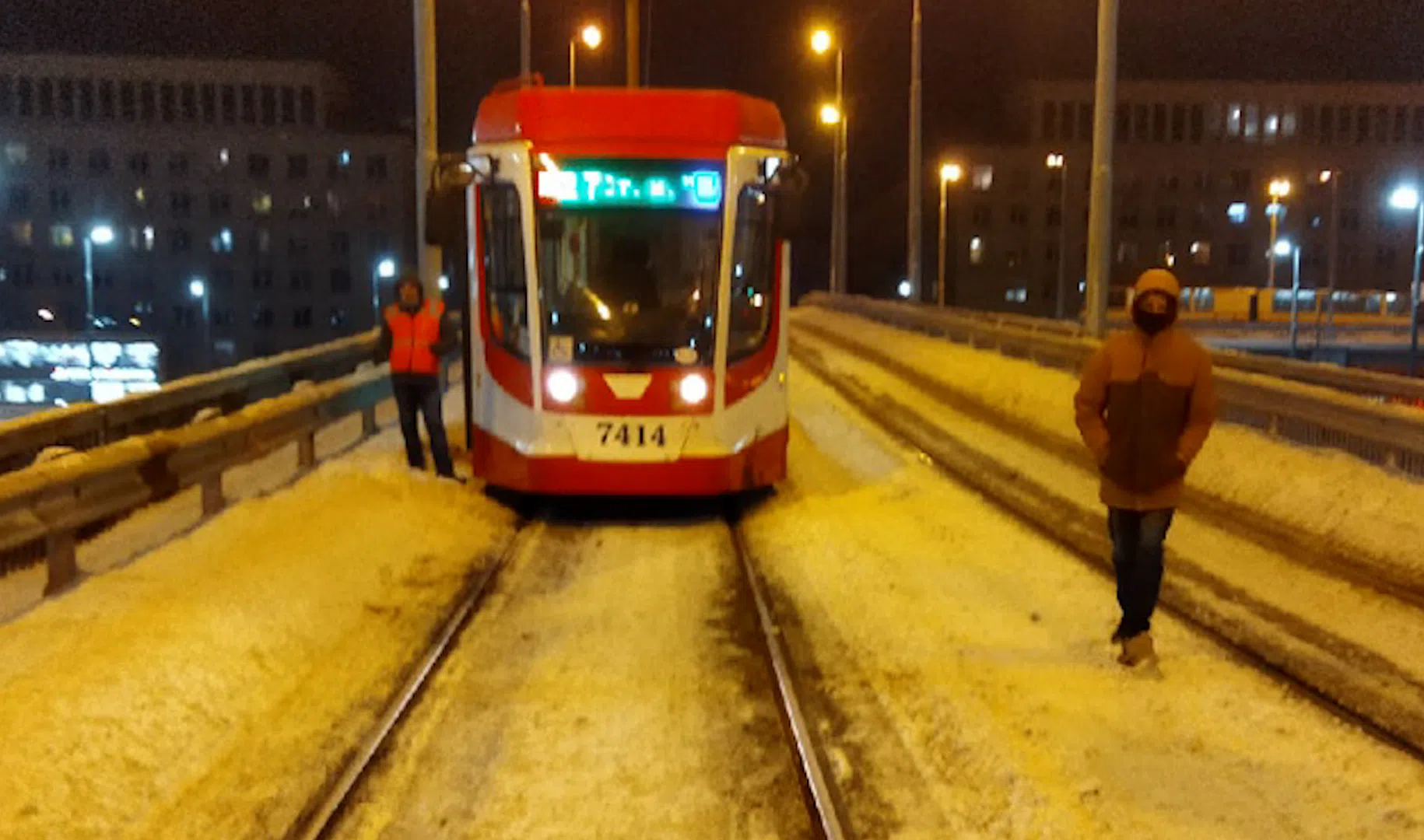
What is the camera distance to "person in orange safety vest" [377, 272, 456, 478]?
13688 millimetres

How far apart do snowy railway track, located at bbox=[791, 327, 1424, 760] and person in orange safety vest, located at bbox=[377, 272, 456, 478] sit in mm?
4906

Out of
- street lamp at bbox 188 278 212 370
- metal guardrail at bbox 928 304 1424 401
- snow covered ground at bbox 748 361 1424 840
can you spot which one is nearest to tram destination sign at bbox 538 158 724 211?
snow covered ground at bbox 748 361 1424 840

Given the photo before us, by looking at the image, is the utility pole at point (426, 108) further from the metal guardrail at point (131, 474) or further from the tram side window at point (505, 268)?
the tram side window at point (505, 268)

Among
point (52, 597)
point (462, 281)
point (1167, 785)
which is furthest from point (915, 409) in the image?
point (1167, 785)

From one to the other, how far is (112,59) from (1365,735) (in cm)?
9833

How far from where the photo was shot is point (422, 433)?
17812 mm

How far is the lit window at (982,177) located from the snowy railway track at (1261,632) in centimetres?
8473

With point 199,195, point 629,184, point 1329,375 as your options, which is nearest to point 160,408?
point 629,184

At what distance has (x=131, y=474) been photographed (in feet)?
33.3

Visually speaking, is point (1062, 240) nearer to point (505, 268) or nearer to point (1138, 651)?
point (505, 268)

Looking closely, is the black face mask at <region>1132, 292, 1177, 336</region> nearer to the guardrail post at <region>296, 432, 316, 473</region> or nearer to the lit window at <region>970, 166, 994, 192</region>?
the guardrail post at <region>296, 432, 316, 473</region>

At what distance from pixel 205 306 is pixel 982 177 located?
1842 inches

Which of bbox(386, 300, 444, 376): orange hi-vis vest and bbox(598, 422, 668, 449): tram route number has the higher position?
bbox(386, 300, 444, 376): orange hi-vis vest

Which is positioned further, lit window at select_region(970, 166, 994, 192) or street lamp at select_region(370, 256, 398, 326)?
lit window at select_region(970, 166, 994, 192)
